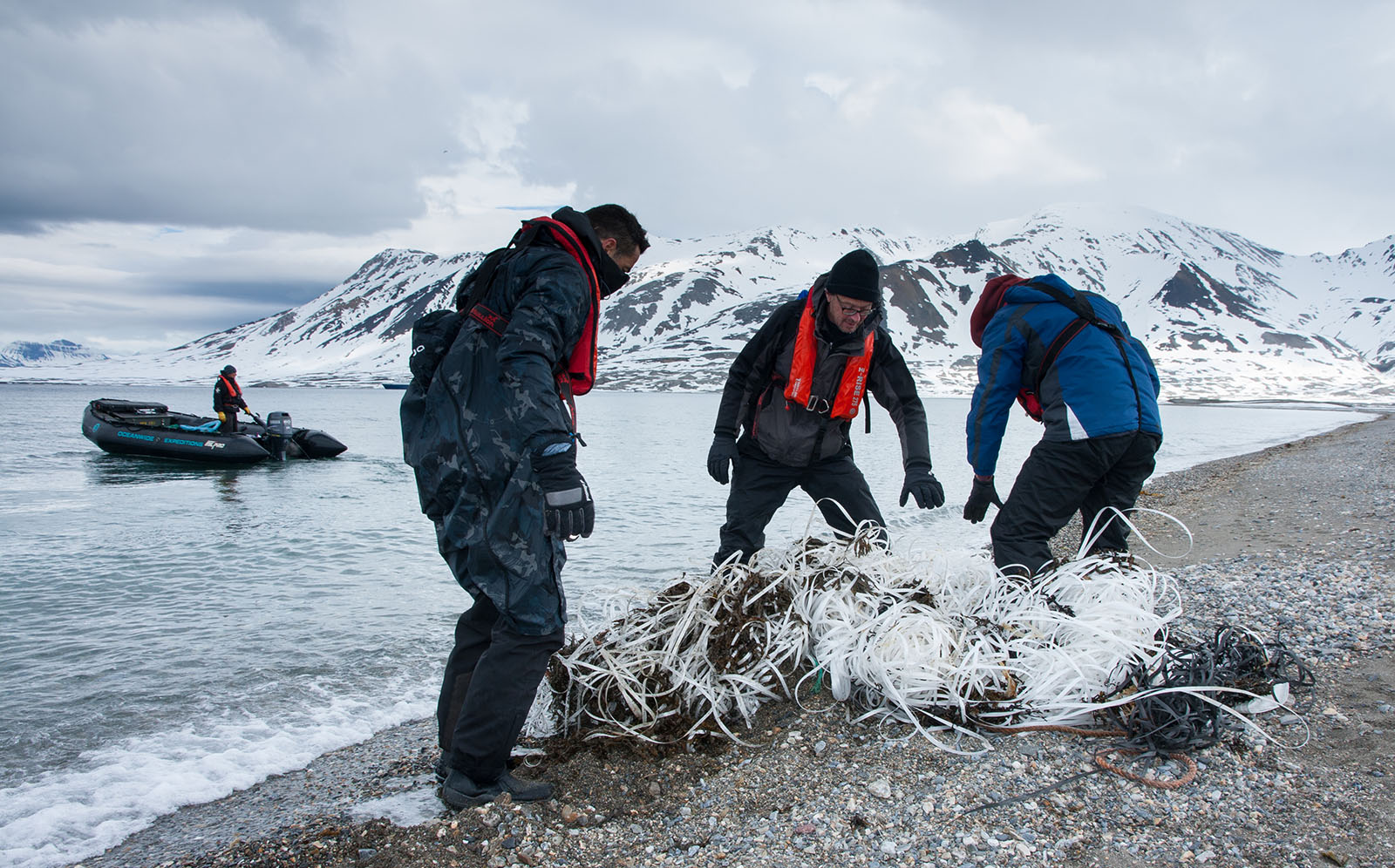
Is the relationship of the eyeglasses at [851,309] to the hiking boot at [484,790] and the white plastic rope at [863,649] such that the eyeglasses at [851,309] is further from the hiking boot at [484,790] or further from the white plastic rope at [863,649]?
the hiking boot at [484,790]

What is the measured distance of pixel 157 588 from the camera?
800cm

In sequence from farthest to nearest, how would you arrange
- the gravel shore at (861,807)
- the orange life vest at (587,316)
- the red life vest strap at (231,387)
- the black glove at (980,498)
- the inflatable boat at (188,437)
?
the inflatable boat at (188,437), the red life vest strap at (231,387), the black glove at (980,498), the orange life vest at (587,316), the gravel shore at (861,807)

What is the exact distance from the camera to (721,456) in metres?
4.61

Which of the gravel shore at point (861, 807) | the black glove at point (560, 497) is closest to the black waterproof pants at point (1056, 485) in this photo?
the gravel shore at point (861, 807)

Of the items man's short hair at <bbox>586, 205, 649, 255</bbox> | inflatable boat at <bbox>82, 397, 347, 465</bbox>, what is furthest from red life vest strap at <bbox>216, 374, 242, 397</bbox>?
man's short hair at <bbox>586, 205, 649, 255</bbox>

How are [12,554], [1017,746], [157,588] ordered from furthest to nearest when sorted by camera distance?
[12,554] < [157,588] < [1017,746]

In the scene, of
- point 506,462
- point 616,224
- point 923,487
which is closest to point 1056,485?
point 923,487

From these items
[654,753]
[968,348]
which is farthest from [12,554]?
[968,348]

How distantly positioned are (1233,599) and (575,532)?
446 centimetres

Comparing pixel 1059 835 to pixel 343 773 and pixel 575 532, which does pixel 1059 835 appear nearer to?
pixel 575 532

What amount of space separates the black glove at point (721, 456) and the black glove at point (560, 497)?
1998mm

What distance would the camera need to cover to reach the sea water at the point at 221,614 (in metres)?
3.84

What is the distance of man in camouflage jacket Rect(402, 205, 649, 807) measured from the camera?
2578 millimetres

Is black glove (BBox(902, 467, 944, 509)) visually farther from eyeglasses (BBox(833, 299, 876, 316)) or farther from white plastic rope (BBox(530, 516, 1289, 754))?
eyeglasses (BBox(833, 299, 876, 316))
